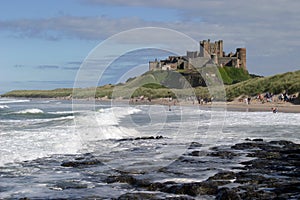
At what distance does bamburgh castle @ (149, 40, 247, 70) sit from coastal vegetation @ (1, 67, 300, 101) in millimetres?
4319

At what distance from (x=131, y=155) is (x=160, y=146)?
9.85ft

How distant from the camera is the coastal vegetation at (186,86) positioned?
196 feet

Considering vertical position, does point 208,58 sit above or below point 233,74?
above

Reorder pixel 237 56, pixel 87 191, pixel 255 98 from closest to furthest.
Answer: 1. pixel 87 191
2. pixel 255 98
3. pixel 237 56

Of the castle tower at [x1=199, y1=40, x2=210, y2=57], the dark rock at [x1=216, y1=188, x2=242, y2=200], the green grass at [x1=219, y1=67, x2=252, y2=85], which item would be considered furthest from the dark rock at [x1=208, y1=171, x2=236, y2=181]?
the green grass at [x1=219, y1=67, x2=252, y2=85]

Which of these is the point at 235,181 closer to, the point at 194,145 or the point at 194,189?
the point at 194,189

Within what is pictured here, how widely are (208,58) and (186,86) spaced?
1978 cm

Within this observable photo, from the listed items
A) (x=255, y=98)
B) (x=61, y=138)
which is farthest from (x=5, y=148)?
(x=255, y=98)

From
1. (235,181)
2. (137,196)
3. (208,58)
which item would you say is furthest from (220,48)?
(137,196)

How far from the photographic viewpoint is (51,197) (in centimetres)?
1136

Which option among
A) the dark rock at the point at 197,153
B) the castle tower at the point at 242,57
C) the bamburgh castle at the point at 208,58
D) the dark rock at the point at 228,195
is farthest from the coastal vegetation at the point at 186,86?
the dark rock at the point at 228,195

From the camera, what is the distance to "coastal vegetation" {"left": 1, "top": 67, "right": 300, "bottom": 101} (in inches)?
2350

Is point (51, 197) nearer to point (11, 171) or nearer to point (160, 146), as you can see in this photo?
point (11, 171)

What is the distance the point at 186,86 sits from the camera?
98.2 m
